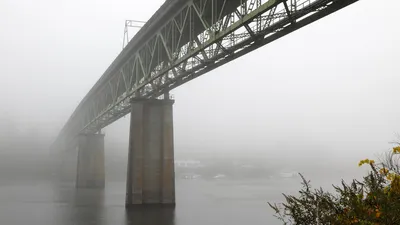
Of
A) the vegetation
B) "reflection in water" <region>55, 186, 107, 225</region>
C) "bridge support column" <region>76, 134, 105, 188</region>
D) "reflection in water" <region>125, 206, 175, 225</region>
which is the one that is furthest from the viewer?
"bridge support column" <region>76, 134, 105, 188</region>

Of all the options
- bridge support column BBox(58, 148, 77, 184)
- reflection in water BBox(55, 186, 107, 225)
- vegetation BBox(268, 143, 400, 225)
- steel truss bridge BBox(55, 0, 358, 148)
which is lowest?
reflection in water BBox(55, 186, 107, 225)

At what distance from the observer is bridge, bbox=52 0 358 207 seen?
22062mm

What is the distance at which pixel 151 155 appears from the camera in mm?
41500

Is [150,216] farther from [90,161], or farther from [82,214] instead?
[90,161]

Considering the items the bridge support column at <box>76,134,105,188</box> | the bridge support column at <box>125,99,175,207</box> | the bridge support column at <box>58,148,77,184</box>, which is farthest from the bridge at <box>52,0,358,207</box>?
the bridge support column at <box>58,148,77,184</box>

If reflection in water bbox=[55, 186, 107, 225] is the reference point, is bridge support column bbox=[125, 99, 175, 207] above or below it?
above

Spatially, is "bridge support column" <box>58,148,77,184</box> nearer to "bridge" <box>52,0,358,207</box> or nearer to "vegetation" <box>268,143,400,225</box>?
"bridge" <box>52,0,358,207</box>

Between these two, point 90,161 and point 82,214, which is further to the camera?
point 90,161

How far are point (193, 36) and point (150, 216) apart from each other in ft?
58.9

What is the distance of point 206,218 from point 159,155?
868cm

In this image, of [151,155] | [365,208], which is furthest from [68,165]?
[365,208]

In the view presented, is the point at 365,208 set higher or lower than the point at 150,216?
higher

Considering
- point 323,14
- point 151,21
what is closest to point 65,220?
point 151,21

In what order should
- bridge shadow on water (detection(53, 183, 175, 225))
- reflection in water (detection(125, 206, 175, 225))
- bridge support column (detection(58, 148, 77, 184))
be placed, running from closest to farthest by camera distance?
reflection in water (detection(125, 206, 175, 225)) → bridge shadow on water (detection(53, 183, 175, 225)) → bridge support column (detection(58, 148, 77, 184))
